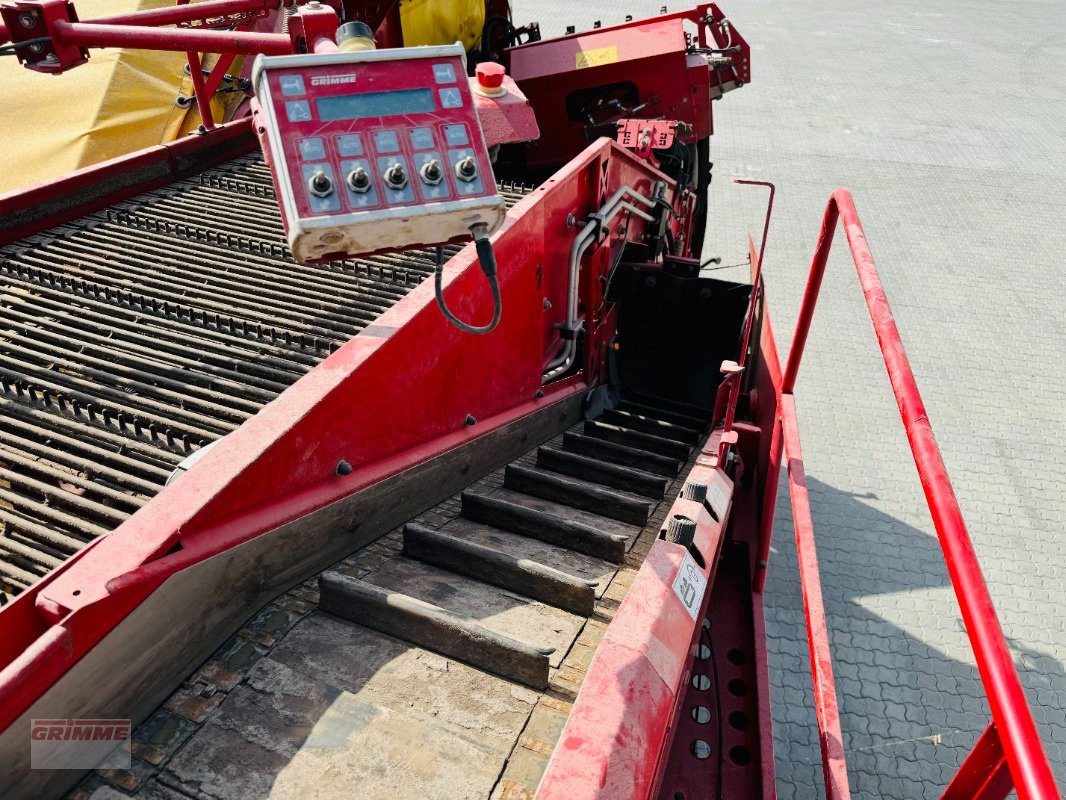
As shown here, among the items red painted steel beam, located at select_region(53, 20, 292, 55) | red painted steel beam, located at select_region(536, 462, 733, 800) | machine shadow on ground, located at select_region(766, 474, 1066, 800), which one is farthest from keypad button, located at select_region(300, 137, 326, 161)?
machine shadow on ground, located at select_region(766, 474, 1066, 800)

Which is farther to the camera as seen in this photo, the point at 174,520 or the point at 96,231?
the point at 96,231

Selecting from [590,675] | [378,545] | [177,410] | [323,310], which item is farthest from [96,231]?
[590,675]

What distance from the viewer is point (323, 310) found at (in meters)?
3.84

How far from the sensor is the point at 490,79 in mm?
3535

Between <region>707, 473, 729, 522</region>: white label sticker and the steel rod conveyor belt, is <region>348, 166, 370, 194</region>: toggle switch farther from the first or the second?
<region>707, 473, 729, 522</region>: white label sticker

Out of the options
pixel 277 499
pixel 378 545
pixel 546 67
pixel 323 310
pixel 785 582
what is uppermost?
pixel 546 67

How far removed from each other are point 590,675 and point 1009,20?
23.0 metres

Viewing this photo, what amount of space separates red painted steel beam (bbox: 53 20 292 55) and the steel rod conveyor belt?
45.7 inches

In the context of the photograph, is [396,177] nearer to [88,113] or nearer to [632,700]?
[632,700]

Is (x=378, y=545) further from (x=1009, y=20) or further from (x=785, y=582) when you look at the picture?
(x=1009, y=20)

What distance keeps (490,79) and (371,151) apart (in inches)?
57.4

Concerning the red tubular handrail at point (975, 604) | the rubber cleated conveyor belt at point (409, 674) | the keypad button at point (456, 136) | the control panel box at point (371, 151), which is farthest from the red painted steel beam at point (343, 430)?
the red tubular handrail at point (975, 604)

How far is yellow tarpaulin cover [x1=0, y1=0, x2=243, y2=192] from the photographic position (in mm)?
7797

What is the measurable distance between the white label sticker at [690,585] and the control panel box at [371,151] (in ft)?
3.89
